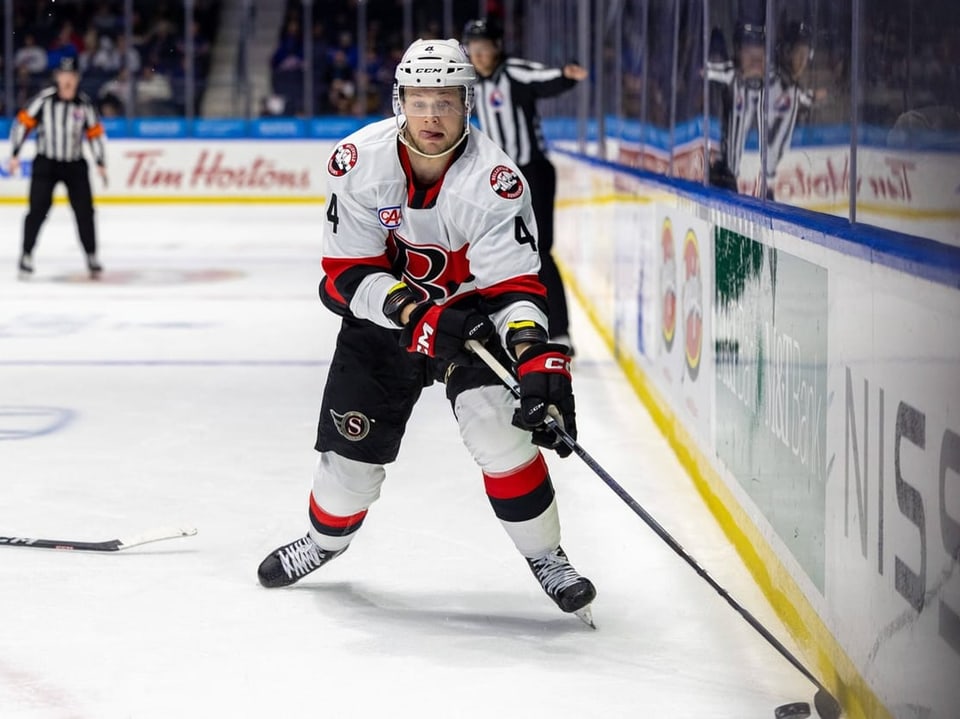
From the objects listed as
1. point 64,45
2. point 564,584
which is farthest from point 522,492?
point 64,45

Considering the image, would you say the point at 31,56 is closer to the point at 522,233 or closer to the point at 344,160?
the point at 344,160

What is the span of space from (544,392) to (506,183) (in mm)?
367

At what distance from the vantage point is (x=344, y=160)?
8.29 ft

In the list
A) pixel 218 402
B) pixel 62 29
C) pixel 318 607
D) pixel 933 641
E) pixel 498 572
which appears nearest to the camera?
pixel 933 641

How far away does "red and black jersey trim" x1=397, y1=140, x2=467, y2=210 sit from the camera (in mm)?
2494

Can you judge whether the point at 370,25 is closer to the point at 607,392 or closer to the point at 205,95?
the point at 205,95

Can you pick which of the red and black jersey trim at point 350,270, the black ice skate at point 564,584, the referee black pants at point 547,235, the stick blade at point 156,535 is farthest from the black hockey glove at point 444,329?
the referee black pants at point 547,235

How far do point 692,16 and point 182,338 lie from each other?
3.02m

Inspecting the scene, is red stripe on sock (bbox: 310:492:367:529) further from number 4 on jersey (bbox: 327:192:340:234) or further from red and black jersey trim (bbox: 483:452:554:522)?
number 4 on jersey (bbox: 327:192:340:234)

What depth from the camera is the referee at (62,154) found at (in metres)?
8.61

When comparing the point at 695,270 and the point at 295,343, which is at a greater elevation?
the point at 695,270

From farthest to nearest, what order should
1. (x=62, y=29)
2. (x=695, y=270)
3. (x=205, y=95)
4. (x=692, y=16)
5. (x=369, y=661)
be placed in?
(x=62, y=29) → (x=205, y=95) → (x=692, y=16) → (x=695, y=270) → (x=369, y=661)

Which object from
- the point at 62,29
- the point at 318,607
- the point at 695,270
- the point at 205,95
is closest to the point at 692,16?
the point at 695,270

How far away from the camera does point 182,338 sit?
6406mm
